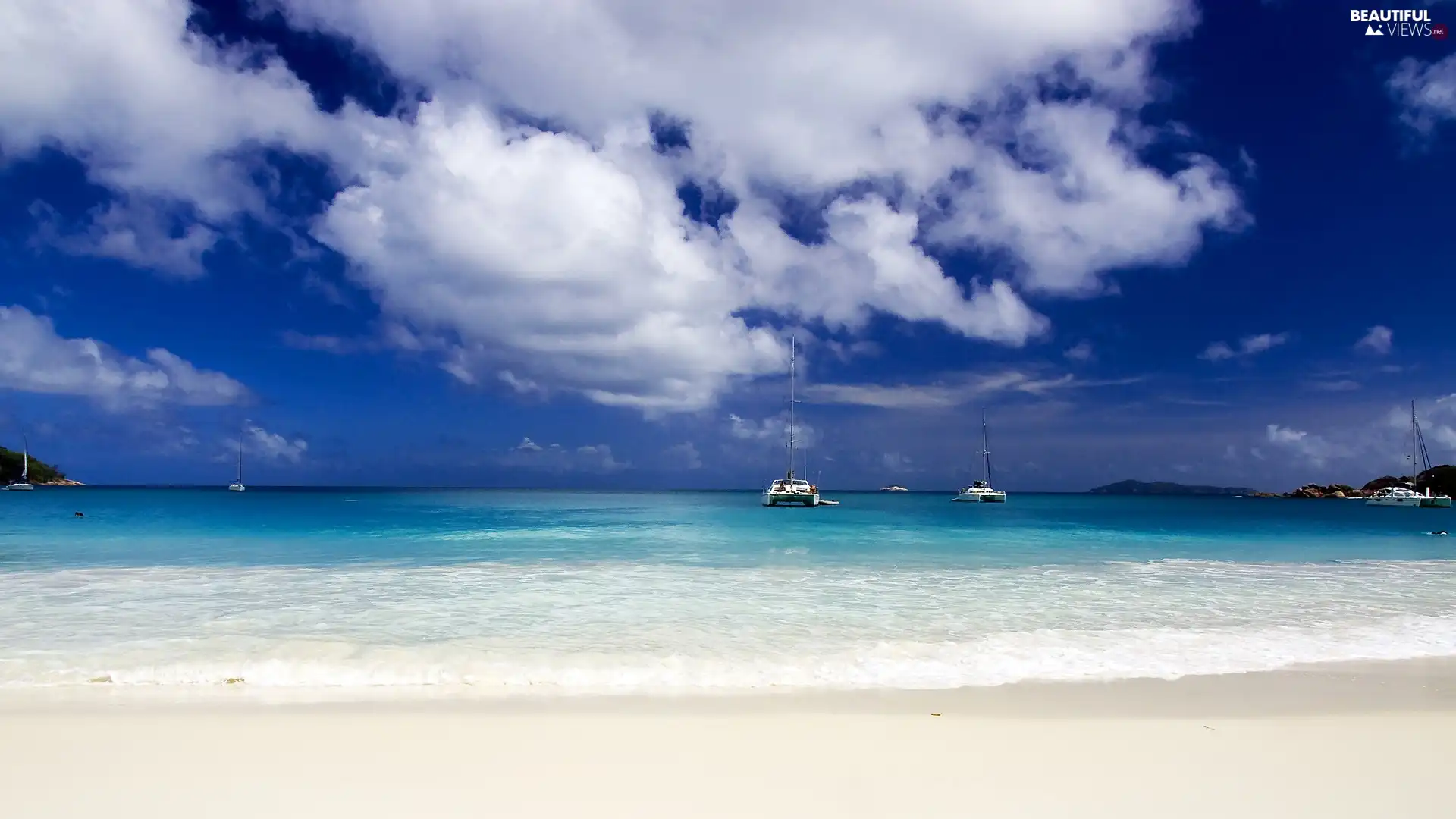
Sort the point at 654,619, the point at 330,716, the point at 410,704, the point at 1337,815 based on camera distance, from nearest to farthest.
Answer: the point at 1337,815 < the point at 330,716 < the point at 410,704 < the point at 654,619

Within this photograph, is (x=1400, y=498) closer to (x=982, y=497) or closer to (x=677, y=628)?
(x=982, y=497)

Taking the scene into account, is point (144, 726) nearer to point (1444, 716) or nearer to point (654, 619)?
point (654, 619)

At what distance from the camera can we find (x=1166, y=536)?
1490 inches

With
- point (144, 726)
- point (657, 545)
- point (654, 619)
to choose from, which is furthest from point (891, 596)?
point (657, 545)

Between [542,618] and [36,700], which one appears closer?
[36,700]

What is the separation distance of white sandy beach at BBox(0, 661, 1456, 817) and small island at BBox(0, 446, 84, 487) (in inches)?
7706

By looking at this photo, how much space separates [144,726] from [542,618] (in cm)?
598

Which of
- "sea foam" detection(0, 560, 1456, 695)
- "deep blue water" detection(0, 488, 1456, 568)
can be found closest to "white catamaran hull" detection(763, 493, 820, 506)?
"deep blue water" detection(0, 488, 1456, 568)

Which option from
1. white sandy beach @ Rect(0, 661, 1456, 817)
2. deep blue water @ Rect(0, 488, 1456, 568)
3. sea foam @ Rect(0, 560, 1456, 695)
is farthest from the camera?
deep blue water @ Rect(0, 488, 1456, 568)

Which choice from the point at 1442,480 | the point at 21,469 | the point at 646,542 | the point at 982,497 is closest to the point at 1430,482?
the point at 1442,480

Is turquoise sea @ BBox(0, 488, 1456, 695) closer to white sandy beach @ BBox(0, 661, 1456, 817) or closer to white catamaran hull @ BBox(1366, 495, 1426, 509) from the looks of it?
white sandy beach @ BBox(0, 661, 1456, 817)

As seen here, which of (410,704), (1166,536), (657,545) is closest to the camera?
(410,704)

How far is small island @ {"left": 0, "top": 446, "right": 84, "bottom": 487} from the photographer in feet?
484

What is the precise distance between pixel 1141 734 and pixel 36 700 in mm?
10061
